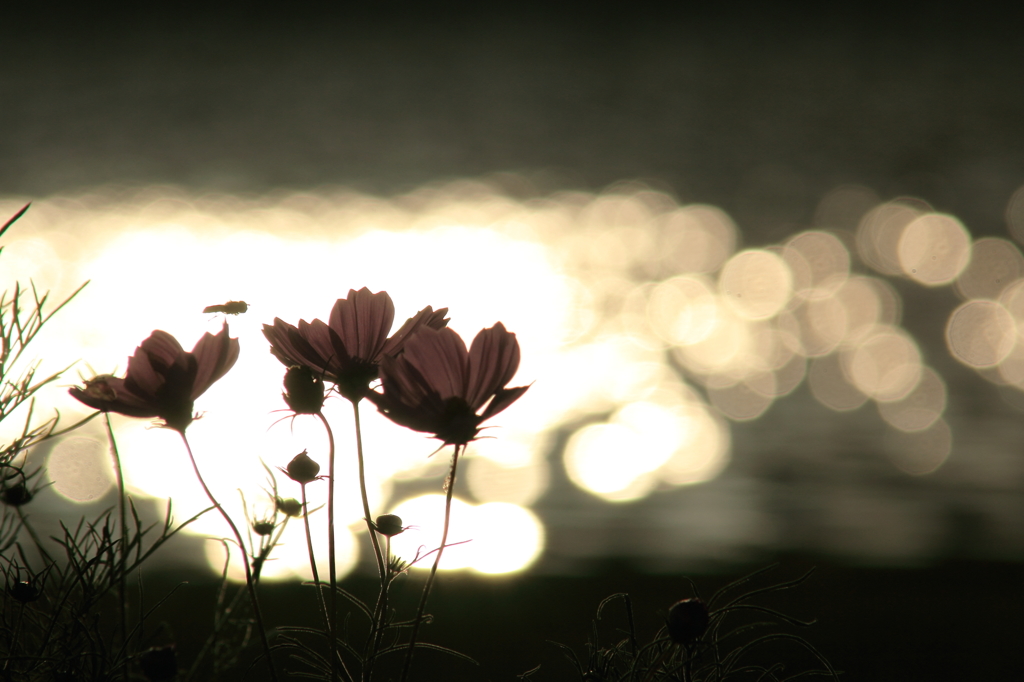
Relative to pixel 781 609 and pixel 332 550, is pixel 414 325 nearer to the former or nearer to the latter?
pixel 332 550

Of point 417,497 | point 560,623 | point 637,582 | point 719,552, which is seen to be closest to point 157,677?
point 560,623

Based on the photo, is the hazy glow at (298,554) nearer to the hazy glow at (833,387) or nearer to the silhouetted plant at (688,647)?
the silhouetted plant at (688,647)

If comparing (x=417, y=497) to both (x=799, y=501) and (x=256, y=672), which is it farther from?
(x=256, y=672)

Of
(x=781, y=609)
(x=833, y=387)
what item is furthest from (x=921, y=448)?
(x=781, y=609)

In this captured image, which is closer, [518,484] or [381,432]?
[518,484]

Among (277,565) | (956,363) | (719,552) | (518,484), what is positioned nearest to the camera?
(277,565)

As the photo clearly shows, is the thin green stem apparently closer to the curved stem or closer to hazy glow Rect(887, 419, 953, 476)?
the curved stem
